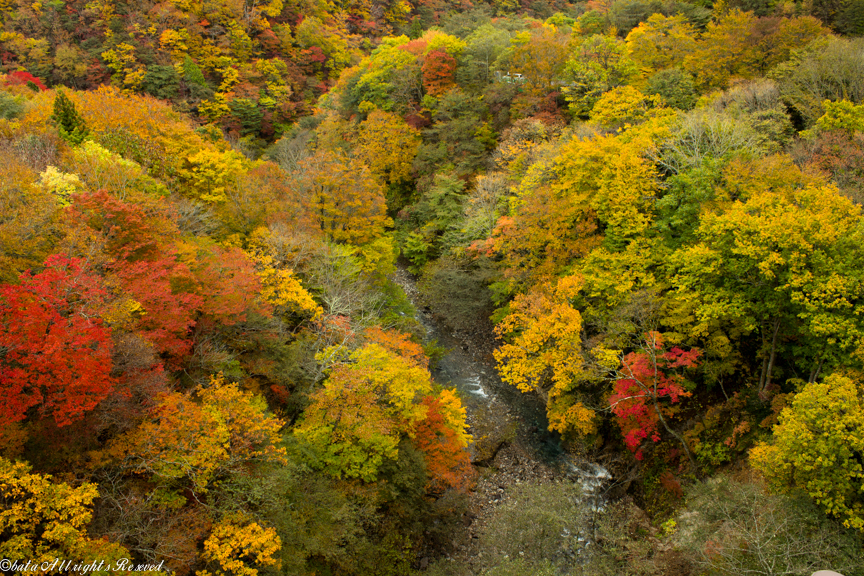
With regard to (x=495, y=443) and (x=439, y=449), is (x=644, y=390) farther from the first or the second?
(x=439, y=449)

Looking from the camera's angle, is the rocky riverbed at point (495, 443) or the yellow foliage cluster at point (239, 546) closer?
the yellow foliage cluster at point (239, 546)

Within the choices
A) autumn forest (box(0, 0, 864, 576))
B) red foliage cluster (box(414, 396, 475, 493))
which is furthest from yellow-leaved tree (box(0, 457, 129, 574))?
red foliage cluster (box(414, 396, 475, 493))

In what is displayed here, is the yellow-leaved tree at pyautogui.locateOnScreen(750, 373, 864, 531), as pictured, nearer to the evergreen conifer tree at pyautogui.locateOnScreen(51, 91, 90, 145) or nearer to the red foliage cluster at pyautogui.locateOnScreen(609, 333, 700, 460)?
the red foliage cluster at pyautogui.locateOnScreen(609, 333, 700, 460)

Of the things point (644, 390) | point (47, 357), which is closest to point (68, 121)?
point (47, 357)

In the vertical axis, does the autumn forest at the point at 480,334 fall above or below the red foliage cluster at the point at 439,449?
above

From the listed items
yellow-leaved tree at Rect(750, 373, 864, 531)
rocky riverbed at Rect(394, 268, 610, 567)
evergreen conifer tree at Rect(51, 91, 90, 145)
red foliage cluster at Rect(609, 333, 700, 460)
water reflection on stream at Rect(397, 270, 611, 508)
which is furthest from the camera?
evergreen conifer tree at Rect(51, 91, 90, 145)

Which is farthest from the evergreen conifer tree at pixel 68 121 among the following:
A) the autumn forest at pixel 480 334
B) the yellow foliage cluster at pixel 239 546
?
the yellow foliage cluster at pixel 239 546

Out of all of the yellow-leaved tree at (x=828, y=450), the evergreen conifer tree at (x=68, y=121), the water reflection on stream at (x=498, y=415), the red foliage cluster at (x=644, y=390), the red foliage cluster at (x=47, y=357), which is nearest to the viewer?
the red foliage cluster at (x=47, y=357)

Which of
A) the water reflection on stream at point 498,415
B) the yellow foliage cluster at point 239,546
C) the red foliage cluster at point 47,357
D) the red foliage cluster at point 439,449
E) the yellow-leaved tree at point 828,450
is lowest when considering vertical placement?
the water reflection on stream at point 498,415

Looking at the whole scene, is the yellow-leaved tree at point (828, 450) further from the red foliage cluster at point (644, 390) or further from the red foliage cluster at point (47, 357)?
the red foliage cluster at point (47, 357)
